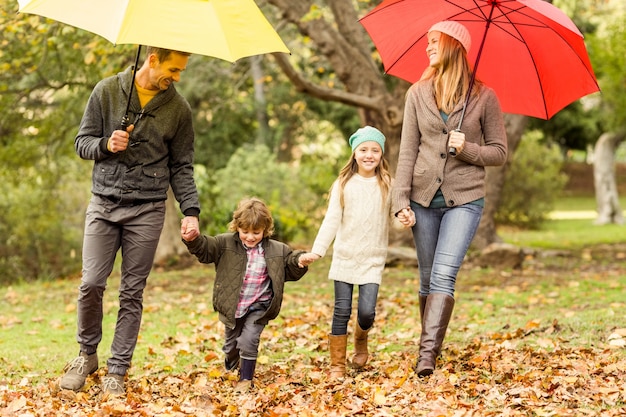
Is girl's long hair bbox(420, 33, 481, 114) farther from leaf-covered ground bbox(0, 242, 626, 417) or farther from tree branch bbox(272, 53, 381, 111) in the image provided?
tree branch bbox(272, 53, 381, 111)

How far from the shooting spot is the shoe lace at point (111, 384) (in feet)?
15.8

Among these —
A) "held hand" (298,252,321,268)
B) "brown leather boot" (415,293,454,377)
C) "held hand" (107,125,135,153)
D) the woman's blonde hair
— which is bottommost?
"brown leather boot" (415,293,454,377)

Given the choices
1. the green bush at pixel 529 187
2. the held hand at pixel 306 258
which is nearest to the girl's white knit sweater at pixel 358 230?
the held hand at pixel 306 258

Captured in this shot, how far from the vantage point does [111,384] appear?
484 cm

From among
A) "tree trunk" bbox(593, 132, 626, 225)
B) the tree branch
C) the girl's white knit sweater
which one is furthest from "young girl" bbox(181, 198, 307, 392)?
"tree trunk" bbox(593, 132, 626, 225)

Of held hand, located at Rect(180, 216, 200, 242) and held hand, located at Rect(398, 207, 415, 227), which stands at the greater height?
held hand, located at Rect(398, 207, 415, 227)

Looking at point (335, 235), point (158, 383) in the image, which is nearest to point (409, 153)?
point (335, 235)

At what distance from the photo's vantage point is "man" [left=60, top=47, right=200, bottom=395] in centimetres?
481

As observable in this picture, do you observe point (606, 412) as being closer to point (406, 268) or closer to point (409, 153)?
point (409, 153)

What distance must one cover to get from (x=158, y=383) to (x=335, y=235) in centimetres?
144

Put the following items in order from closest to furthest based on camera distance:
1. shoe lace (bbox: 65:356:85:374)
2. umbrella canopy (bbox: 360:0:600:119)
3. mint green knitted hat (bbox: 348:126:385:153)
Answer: shoe lace (bbox: 65:356:85:374)
mint green knitted hat (bbox: 348:126:385:153)
umbrella canopy (bbox: 360:0:600:119)

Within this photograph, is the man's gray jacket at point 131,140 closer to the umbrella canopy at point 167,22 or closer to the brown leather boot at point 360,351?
the umbrella canopy at point 167,22

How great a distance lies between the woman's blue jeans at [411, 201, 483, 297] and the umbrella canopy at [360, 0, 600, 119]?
928mm

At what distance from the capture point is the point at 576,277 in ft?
36.8
